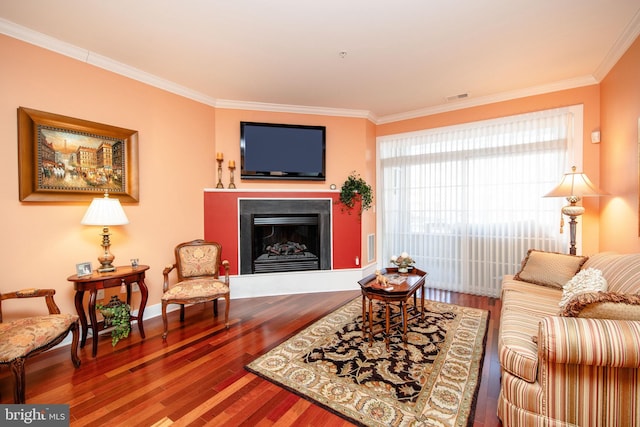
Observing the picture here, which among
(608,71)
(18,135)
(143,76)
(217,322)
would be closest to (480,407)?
(217,322)

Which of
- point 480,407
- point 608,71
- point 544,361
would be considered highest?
point 608,71

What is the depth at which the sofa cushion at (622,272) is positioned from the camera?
1.72 meters

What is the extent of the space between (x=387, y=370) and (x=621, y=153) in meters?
3.12

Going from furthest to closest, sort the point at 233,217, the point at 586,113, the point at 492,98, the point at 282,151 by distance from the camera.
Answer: the point at 282,151, the point at 233,217, the point at 492,98, the point at 586,113

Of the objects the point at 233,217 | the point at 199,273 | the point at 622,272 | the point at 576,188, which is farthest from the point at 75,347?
the point at 576,188

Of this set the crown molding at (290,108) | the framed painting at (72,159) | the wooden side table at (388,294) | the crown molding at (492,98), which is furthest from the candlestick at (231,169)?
the crown molding at (492,98)

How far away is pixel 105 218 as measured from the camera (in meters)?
2.48

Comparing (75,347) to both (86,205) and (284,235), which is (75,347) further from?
(284,235)

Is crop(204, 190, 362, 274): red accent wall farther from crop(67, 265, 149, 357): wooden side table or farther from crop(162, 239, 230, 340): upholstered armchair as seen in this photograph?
crop(67, 265, 149, 357): wooden side table

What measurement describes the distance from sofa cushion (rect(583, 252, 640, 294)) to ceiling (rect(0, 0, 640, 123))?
1.94 meters

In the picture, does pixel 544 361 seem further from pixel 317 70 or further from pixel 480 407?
pixel 317 70

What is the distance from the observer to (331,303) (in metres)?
3.61

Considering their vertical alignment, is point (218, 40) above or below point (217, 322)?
above

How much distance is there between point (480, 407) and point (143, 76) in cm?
433
